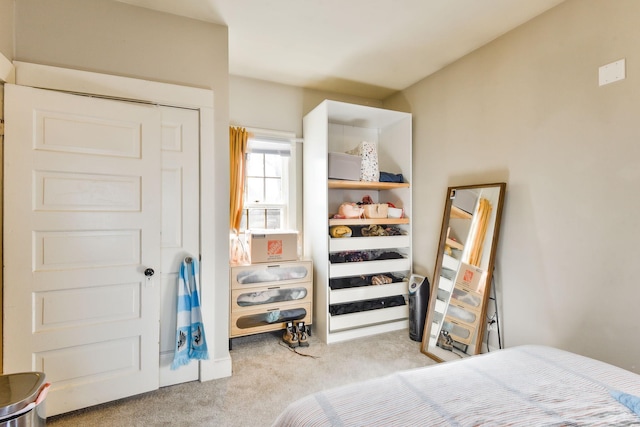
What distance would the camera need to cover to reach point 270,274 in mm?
2900

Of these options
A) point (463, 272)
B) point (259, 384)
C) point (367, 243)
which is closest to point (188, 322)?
point (259, 384)

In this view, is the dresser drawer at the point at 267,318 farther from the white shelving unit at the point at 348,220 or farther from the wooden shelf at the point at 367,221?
the wooden shelf at the point at 367,221

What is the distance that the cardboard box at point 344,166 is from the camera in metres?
2.97

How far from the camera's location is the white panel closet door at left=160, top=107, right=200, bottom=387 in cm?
217

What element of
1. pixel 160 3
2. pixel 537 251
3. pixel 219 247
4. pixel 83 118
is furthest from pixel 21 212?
pixel 537 251

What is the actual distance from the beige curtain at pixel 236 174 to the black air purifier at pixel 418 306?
189 cm

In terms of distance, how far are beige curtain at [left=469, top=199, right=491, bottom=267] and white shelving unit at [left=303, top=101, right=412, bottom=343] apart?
2.61 feet

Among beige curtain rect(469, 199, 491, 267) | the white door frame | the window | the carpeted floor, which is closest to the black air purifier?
the carpeted floor

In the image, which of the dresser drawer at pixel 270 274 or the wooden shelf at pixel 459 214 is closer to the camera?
the wooden shelf at pixel 459 214

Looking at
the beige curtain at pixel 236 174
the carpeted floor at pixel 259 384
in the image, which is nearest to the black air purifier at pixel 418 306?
the carpeted floor at pixel 259 384

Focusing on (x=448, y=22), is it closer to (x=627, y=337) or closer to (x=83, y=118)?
(x=627, y=337)

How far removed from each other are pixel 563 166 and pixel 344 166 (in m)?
1.72

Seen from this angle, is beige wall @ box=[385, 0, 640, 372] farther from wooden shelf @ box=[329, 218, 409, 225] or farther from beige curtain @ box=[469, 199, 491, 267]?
wooden shelf @ box=[329, 218, 409, 225]

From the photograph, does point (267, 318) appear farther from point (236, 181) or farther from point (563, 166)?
point (563, 166)
